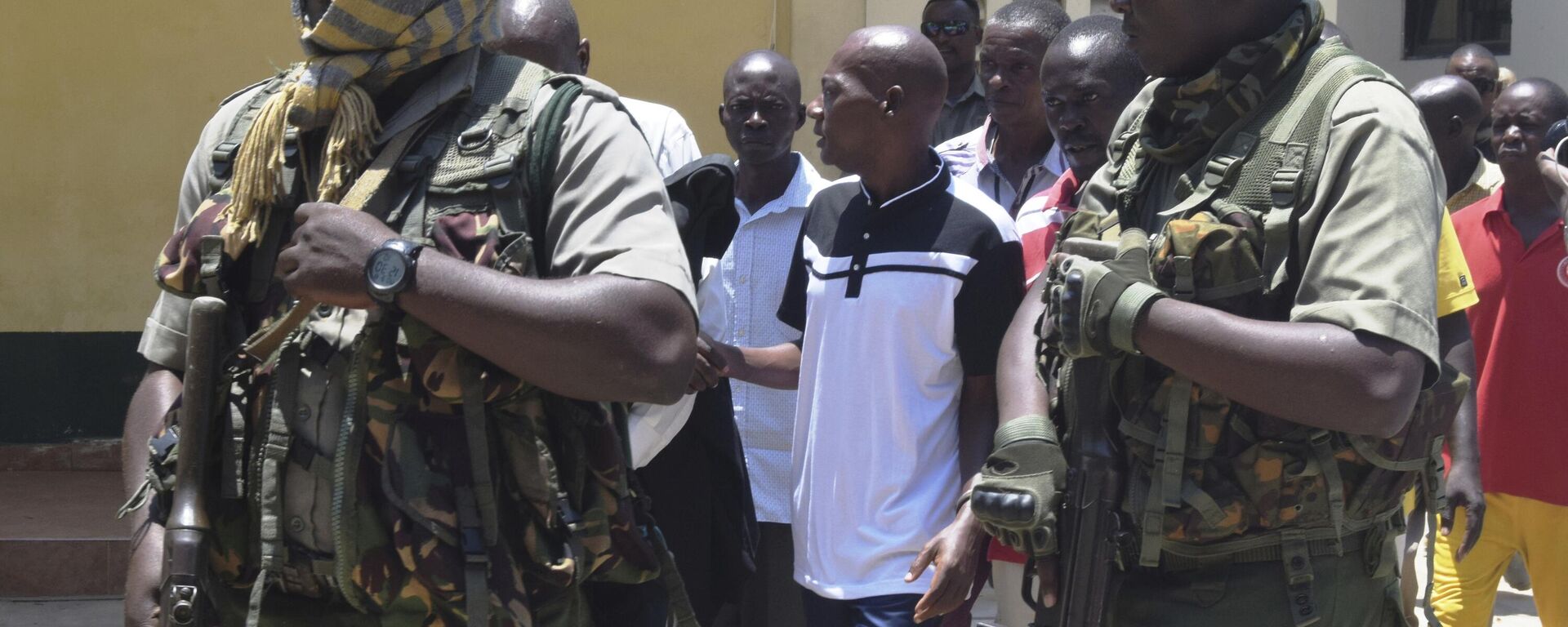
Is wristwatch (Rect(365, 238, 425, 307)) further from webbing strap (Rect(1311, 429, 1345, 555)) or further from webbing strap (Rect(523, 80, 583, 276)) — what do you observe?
webbing strap (Rect(1311, 429, 1345, 555))

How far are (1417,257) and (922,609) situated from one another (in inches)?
44.2

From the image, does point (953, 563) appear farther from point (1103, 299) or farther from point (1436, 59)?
point (1436, 59)

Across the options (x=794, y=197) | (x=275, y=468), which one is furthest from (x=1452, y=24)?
(x=275, y=468)

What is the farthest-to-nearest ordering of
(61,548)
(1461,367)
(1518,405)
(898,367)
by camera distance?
(61,548) < (1518,405) < (898,367) < (1461,367)

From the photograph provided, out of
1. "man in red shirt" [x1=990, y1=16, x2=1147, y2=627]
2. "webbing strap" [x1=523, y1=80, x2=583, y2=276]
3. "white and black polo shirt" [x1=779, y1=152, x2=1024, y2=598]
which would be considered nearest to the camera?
"webbing strap" [x1=523, y1=80, x2=583, y2=276]

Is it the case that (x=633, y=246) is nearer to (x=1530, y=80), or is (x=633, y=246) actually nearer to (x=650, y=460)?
(x=650, y=460)

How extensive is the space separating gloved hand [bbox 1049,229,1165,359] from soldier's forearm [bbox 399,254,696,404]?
56 centimetres

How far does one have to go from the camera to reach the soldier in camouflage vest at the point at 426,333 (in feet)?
6.77

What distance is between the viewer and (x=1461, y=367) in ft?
10.8

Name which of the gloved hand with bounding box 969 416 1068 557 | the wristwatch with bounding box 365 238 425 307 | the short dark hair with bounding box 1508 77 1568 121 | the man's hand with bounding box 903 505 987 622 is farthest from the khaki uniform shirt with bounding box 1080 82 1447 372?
the short dark hair with bounding box 1508 77 1568 121

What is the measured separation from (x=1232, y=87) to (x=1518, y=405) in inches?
A: 127

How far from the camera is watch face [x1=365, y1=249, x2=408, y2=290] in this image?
1996mm

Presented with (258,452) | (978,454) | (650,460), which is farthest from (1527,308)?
(258,452)

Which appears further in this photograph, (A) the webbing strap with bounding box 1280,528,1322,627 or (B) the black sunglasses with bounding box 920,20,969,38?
(B) the black sunglasses with bounding box 920,20,969,38
